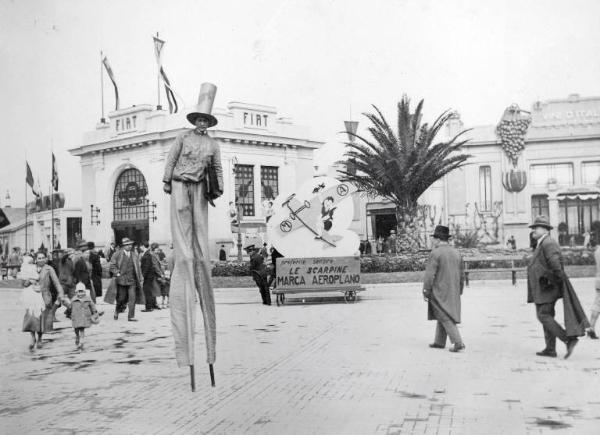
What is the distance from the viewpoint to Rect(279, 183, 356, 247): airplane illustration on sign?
1767 centimetres

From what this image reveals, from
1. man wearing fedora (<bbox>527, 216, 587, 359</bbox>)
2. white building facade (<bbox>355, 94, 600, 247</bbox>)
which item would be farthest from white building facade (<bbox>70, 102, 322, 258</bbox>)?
man wearing fedora (<bbox>527, 216, 587, 359</bbox>)

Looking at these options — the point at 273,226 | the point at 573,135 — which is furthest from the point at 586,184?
the point at 273,226

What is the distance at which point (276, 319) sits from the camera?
1387 centimetres

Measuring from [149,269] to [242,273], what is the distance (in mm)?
10411

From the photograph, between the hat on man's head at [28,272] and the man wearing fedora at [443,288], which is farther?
the hat on man's head at [28,272]

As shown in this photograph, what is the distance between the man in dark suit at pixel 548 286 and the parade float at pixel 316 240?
831cm

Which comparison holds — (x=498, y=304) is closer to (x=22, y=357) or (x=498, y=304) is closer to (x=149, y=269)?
(x=149, y=269)

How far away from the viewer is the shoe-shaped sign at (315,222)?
1761 cm

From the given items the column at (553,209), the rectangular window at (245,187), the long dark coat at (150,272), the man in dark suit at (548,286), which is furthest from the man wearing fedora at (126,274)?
the rectangular window at (245,187)

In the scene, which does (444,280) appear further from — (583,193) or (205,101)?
(583,193)

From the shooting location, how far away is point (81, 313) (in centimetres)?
1030

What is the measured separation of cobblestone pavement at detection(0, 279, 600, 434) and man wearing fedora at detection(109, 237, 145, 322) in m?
2.03

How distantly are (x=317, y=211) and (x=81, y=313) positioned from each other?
8411 mm

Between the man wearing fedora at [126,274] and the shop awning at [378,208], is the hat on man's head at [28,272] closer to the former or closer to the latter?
the man wearing fedora at [126,274]
